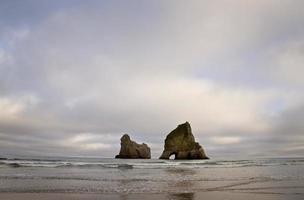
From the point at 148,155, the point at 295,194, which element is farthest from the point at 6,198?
the point at 148,155

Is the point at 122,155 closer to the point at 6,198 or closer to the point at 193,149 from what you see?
Answer: the point at 193,149

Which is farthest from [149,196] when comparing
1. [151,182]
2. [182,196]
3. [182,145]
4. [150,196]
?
[182,145]

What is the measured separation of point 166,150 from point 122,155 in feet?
41.3

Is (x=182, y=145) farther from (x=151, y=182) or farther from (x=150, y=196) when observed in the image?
(x=150, y=196)

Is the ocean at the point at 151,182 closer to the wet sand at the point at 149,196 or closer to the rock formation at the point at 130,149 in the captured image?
the wet sand at the point at 149,196

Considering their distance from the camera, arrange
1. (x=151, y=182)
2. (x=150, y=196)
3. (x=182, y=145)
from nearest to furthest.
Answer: (x=150, y=196), (x=151, y=182), (x=182, y=145)

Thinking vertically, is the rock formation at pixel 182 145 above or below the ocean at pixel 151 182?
above

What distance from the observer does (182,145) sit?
10269 cm

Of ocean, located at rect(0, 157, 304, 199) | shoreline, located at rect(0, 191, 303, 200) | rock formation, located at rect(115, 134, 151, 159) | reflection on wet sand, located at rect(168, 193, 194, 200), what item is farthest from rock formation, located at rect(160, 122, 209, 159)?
shoreline, located at rect(0, 191, 303, 200)

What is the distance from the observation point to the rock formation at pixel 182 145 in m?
100

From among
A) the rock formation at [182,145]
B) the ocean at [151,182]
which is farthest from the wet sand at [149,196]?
the rock formation at [182,145]

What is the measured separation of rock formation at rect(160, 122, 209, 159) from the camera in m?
100

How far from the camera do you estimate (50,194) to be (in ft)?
54.3

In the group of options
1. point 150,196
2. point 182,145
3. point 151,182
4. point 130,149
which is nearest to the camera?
point 150,196
